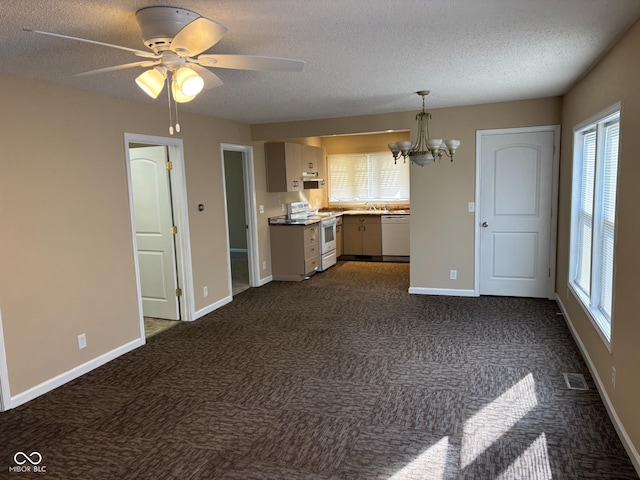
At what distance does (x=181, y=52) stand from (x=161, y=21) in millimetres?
154

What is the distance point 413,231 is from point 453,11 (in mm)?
3763

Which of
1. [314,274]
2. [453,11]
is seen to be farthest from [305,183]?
[453,11]

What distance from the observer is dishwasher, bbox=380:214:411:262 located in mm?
8148

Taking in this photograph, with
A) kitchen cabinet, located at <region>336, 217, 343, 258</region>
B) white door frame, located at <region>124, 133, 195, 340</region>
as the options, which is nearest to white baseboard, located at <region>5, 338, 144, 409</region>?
white door frame, located at <region>124, 133, 195, 340</region>

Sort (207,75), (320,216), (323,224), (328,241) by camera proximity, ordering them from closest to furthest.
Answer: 1. (207,75)
2. (323,224)
3. (328,241)
4. (320,216)

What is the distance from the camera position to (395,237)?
821 centimetres

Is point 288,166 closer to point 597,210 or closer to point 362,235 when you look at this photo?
point 362,235

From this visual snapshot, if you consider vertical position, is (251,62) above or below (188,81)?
above

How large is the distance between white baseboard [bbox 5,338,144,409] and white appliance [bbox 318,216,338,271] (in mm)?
3672

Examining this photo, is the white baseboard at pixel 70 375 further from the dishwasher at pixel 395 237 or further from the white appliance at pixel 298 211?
the dishwasher at pixel 395 237

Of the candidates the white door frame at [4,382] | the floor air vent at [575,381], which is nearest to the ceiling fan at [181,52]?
the white door frame at [4,382]

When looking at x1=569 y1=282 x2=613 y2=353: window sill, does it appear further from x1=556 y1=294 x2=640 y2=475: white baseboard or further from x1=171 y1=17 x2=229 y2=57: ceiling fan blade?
x1=171 y1=17 x2=229 y2=57: ceiling fan blade

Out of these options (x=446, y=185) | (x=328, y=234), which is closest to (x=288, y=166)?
(x=328, y=234)

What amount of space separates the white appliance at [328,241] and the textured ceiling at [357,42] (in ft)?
11.0
